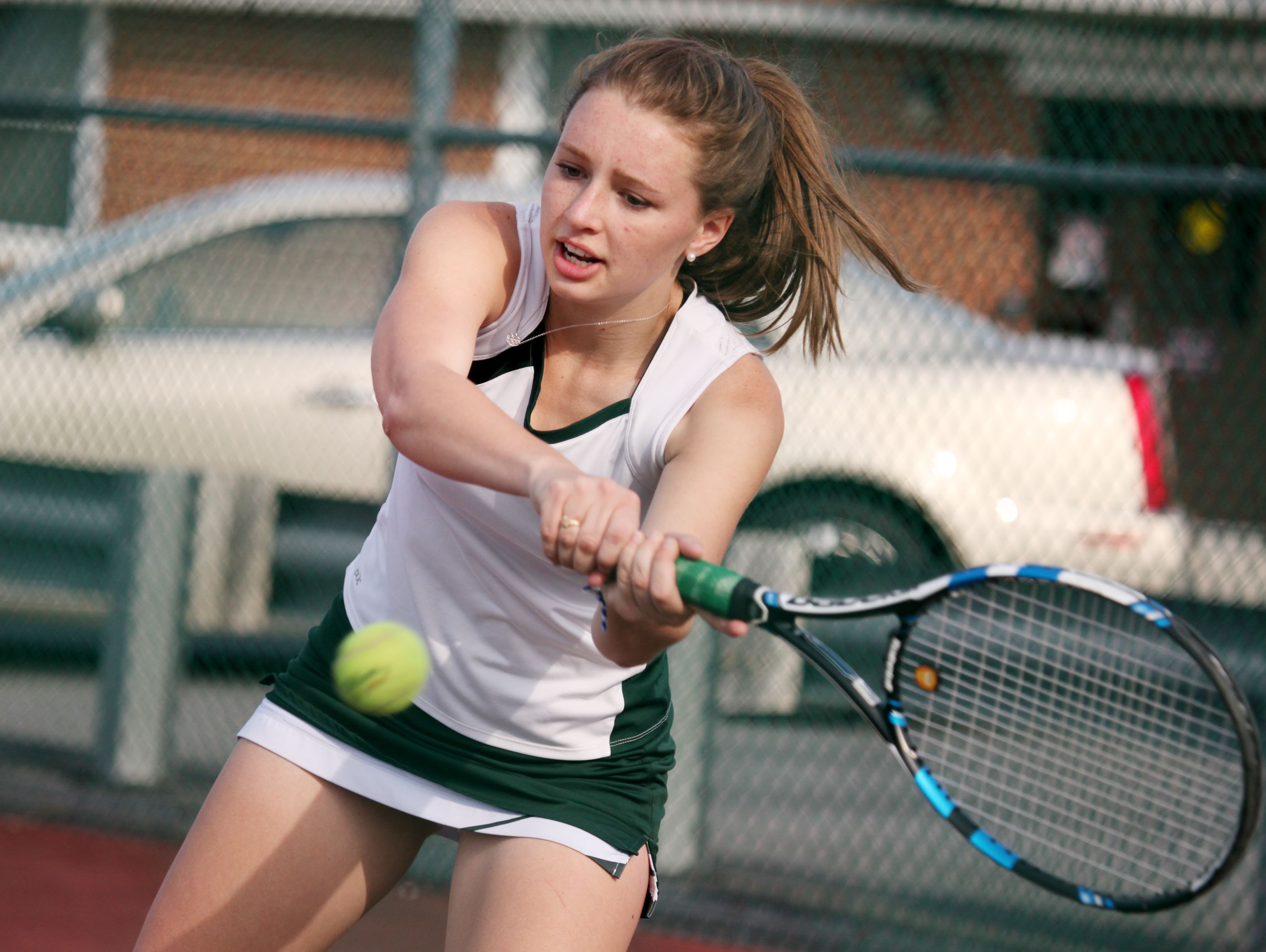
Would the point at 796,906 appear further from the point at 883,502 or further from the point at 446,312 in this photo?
the point at 446,312

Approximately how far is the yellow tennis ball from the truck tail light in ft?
11.7

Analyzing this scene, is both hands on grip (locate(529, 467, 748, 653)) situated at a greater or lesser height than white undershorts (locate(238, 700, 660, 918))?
greater

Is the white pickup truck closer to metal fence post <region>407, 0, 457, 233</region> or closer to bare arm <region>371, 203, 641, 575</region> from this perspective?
metal fence post <region>407, 0, 457, 233</region>

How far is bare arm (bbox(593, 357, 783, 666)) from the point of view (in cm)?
164

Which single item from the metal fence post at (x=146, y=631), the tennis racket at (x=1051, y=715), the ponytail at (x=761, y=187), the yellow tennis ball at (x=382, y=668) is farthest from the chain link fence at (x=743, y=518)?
the yellow tennis ball at (x=382, y=668)

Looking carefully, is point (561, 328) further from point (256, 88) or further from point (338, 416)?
point (256, 88)

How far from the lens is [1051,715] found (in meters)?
2.93

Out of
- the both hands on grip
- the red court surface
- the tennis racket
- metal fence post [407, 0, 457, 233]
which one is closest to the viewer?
the both hands on grip

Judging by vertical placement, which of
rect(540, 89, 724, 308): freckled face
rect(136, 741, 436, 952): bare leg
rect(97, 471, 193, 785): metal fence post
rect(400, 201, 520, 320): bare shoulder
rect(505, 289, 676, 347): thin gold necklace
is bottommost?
rect(97, 471, 193, 785): metal fence post

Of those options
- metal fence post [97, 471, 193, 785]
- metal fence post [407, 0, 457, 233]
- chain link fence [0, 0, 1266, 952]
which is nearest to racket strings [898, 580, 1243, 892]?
chain link fence [0, 0, 1266, 952]

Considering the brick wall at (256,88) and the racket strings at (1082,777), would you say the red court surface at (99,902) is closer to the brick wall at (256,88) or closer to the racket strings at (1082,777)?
the racket strings at (1082,777)

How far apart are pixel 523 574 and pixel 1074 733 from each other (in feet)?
4.78

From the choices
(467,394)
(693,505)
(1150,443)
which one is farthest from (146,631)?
(1150,443)

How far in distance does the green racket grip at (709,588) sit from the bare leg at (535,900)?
486mm
